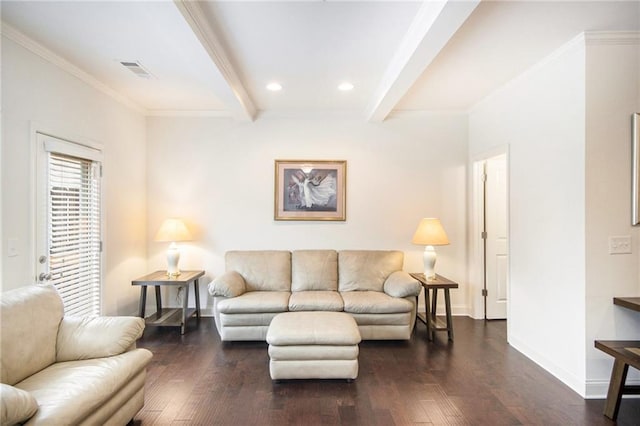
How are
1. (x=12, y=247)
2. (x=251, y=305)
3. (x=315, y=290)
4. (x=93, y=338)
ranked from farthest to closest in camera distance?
(x=315, y=290) < (x=251, y=305) < (x=12, y=247) < (x=93, y=338)

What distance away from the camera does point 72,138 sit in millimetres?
2859

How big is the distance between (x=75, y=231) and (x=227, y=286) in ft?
4.97

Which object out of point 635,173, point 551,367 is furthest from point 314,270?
point 635,173

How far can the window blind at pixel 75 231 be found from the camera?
2.67 metres

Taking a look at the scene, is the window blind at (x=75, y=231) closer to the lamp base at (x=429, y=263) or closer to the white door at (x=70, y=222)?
the white door at (x=70, y=222)

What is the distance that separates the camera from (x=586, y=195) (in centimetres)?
235

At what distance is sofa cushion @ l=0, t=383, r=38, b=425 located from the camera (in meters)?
1.24

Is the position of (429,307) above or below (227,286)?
below

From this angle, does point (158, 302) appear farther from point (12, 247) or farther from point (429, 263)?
point (429, 263)

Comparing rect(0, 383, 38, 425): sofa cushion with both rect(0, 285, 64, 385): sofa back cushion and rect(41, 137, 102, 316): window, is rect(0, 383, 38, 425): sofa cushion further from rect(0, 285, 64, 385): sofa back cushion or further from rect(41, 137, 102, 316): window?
rect(41, 137, 102, 316): window

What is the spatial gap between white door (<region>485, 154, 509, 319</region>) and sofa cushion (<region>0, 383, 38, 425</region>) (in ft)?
14.1

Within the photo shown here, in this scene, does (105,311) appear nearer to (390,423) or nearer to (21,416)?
(21,416)

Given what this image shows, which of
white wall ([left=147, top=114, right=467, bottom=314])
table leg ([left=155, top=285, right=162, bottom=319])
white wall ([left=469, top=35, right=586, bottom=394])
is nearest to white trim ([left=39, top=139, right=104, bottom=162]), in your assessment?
white wall ([left=147, top=114, right=467, bottom=314])

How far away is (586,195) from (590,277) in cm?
62
